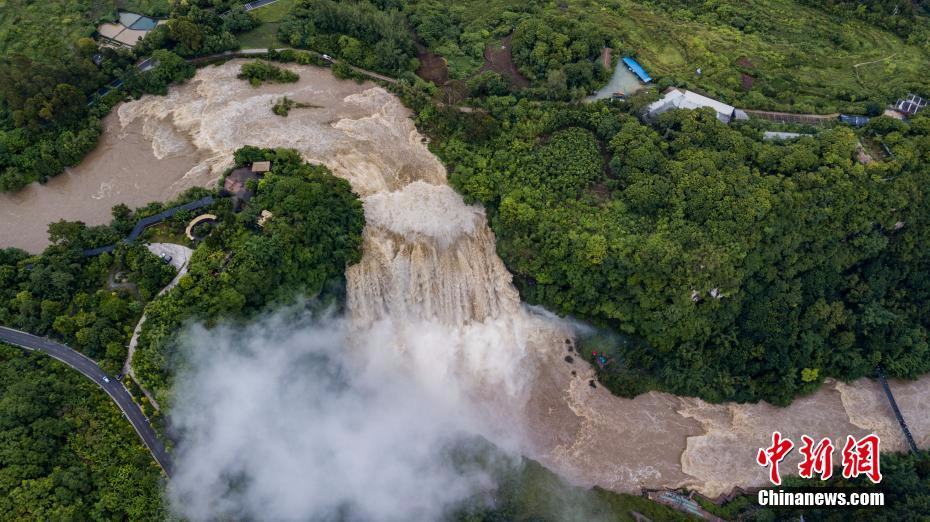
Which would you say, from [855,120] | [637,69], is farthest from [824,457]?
[637,69]

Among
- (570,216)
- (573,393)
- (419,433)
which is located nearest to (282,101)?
(570,216)

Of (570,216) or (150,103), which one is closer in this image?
(570,216)

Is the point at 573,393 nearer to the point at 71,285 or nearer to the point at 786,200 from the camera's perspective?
the point at 786,200

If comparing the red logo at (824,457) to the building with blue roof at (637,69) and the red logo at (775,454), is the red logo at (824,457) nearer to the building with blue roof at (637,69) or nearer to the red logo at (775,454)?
the red logo at (775,454)

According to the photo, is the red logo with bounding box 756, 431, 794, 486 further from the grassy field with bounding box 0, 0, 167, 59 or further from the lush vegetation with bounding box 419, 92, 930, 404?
the grassy field with bounding box 0, 0, 167, 59

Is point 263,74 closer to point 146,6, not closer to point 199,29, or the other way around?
point 199,29

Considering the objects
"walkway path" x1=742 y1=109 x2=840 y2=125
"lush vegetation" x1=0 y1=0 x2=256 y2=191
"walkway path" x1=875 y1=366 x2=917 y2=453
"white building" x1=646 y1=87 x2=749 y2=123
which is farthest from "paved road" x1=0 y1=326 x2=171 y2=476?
"walkway path" x1=742 y1=109 x2=840 y2=125
